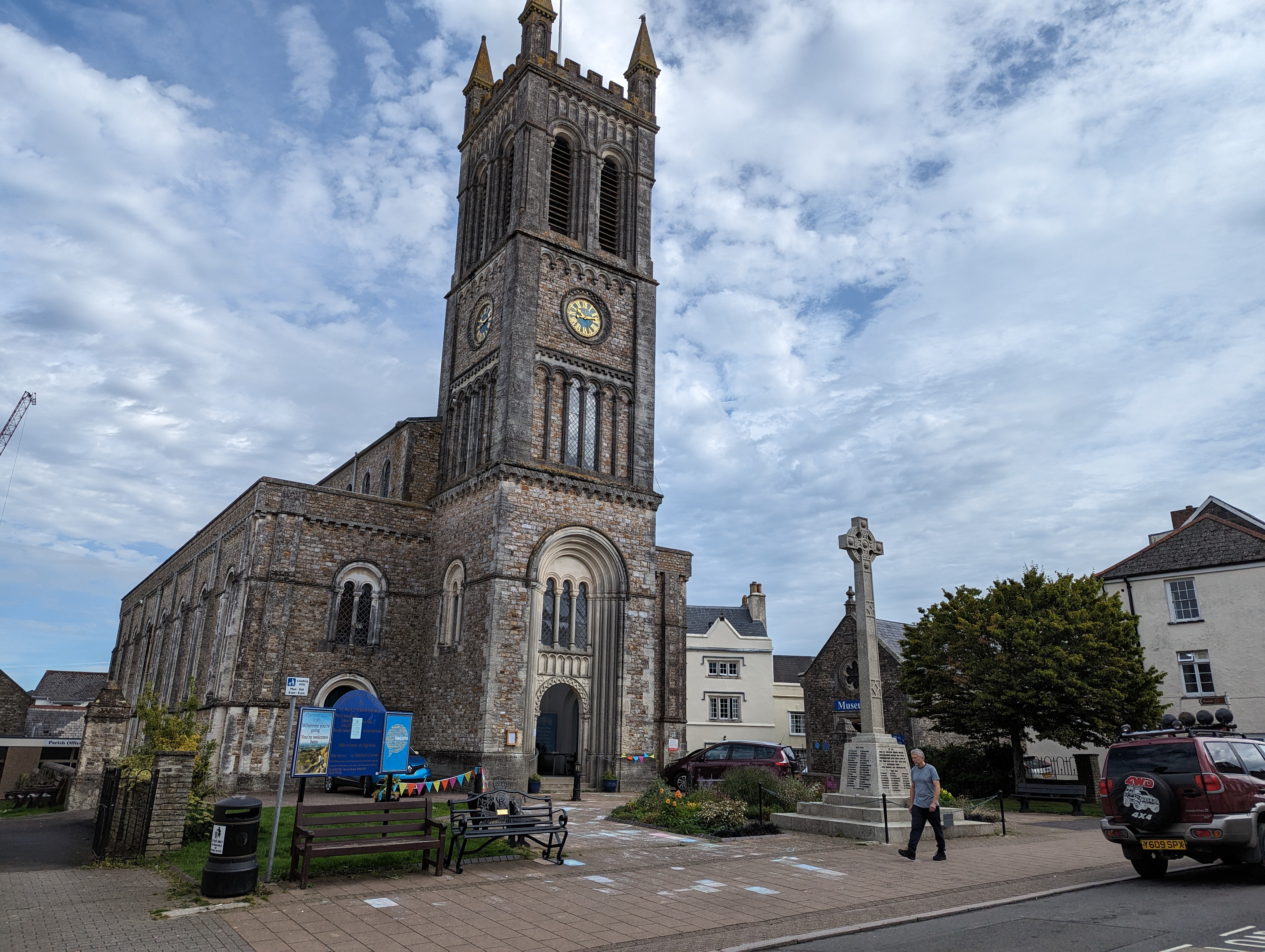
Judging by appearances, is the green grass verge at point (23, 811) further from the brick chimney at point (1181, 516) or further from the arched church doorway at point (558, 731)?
the brick chimney at point (1181, 516)

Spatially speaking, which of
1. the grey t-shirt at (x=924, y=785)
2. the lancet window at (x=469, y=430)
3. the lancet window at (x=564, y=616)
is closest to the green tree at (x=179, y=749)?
the grey t-shirt at (x=924, y=785)

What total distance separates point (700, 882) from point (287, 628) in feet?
61.1

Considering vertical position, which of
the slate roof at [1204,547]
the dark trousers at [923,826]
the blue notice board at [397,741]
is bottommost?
the dark trousers at [923,826]

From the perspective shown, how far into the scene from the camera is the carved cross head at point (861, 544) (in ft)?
56.7

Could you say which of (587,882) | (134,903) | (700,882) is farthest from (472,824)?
(134,903)

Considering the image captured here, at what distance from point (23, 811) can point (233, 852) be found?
56.6 feet

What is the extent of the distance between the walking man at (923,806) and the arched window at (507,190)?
22774mm

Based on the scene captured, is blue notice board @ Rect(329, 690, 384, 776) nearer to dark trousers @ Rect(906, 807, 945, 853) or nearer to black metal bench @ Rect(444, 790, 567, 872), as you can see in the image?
black metal bench @ Rect(444, 790, 567, 872)

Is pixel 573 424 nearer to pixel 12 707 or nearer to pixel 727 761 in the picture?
pixel 727 761

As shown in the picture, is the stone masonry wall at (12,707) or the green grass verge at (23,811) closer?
the green grass verge at (23,811)

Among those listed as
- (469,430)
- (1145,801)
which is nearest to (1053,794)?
(1145,801)

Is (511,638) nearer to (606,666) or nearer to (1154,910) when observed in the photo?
(606,666)

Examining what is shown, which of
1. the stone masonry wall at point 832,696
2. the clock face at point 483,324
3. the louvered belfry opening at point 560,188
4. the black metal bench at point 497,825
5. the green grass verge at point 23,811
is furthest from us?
the stone masonry wall at point 832,696

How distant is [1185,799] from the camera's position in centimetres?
1033
